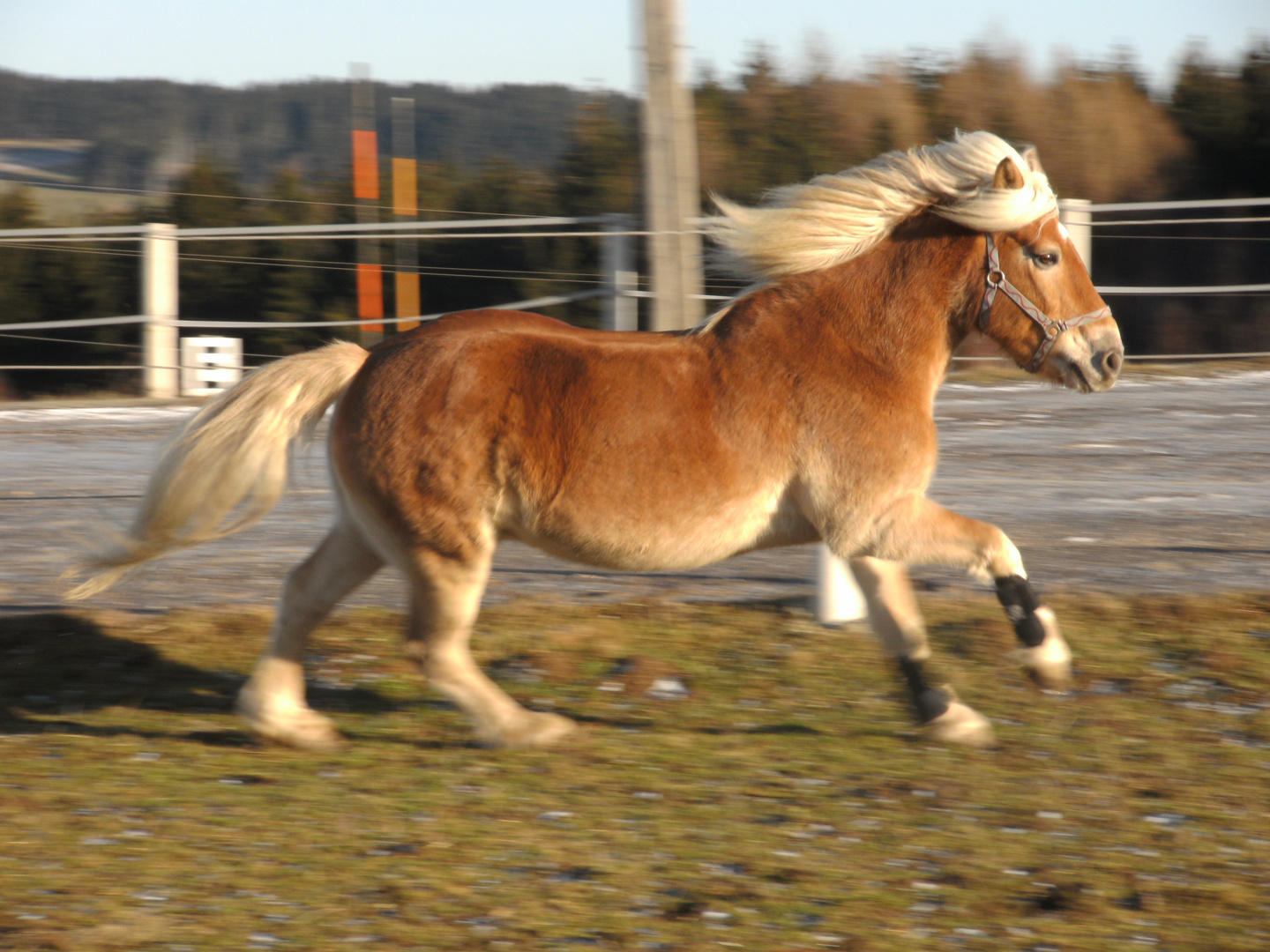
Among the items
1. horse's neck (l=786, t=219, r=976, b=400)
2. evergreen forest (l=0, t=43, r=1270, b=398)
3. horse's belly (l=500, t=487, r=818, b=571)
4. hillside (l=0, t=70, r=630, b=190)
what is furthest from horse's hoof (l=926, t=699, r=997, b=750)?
hillside (l=0, t=70, r=630, b=190)

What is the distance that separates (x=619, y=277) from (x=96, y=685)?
24.7 feet

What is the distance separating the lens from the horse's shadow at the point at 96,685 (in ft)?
14.8

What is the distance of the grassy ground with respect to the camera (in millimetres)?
3111

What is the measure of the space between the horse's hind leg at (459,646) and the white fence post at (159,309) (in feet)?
28.6

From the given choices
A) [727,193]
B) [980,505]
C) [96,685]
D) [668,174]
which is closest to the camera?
[96,685]

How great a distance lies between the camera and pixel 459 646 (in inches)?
163

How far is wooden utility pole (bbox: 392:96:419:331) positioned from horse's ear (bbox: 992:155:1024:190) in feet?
48.0

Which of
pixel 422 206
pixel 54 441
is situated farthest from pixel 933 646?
pixel 422 206

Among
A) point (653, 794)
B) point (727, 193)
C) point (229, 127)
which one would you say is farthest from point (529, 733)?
point (229, 127)

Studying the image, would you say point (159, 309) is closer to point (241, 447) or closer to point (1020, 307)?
point (241, 447)

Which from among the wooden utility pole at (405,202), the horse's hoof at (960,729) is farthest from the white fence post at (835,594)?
the wooden utility pole at (405,202)

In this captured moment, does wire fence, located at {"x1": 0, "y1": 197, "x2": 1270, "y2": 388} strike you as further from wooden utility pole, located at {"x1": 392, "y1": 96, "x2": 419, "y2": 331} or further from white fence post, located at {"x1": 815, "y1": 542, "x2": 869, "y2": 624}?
white fence post, located at {"x1": 815, "y1": 542, "x2": 869, "y2": 624}

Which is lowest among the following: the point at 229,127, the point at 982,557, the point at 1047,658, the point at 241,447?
the point at 1047,658

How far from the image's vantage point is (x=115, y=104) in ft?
111
